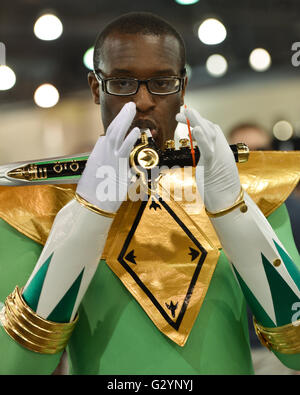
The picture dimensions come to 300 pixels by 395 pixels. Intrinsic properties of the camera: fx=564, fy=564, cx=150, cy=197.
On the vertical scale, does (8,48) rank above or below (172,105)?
above

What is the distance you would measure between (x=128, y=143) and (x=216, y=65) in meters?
0.61

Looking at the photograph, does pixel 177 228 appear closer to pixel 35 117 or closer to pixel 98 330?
pixel 98 330

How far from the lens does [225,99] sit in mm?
1483

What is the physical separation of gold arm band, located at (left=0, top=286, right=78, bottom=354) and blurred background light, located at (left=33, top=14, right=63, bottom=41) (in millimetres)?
724

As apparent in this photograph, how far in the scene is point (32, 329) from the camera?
3.16 ft

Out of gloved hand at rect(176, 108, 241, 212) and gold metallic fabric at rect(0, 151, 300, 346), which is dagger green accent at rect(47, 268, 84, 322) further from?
gloved hand at rect(176, 108, 241, 212)

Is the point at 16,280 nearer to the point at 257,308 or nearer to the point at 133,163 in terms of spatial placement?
the point at 133,163

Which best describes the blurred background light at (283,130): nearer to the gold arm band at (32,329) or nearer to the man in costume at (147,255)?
the man in costume at (147,255)

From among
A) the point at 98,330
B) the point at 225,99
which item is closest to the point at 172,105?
the point at 225,99

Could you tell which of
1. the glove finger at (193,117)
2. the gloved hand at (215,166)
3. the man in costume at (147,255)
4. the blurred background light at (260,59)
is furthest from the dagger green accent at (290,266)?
the blurred background light at (260,59)

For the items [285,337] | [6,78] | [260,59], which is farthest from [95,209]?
[260,59]

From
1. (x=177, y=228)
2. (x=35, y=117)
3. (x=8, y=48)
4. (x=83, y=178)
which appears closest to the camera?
(x=83, y=178)

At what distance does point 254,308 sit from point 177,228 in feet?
0.72

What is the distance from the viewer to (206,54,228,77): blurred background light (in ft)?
4.82
